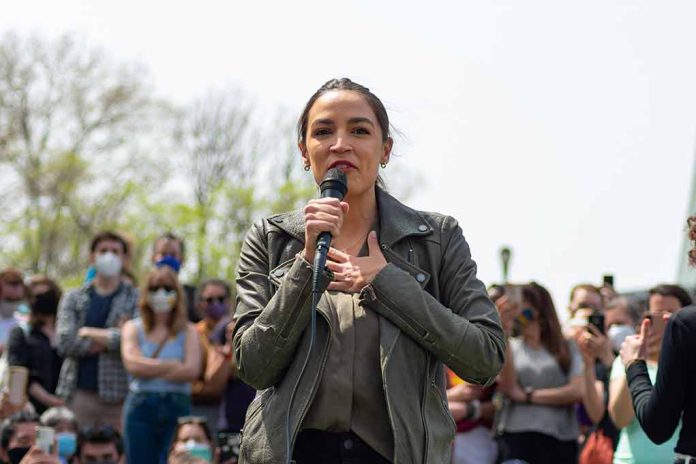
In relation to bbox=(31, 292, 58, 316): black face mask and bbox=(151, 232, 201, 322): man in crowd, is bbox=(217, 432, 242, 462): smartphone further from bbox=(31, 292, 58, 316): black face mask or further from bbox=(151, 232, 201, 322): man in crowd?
bbox=(31, 292, 58, 316): black face mask

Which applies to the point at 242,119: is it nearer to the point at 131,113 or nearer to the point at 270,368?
the point at 131,113

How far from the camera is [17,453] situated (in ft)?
33.0

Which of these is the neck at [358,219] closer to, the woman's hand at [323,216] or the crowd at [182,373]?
the woman's hand at [323,216]

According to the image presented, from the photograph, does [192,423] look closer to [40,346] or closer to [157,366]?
[157,366]

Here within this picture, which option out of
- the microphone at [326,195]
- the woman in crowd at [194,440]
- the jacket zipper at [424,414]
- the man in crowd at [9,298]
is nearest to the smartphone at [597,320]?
the woman in crowd at [194,440]

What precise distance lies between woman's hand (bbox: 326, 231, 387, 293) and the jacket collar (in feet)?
0.42

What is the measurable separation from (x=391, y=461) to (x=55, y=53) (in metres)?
36.1

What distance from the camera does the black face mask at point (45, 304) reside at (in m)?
12.0

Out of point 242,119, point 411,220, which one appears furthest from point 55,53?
point 411,220

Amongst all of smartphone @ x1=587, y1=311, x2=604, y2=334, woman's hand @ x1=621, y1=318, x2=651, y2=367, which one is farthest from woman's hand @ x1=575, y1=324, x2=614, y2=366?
woman's hand @ x1=621, y1=318, x2=651, y2=367

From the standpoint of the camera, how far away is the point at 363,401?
421 cm

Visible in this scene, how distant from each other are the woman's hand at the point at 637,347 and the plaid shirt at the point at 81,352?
236 inches

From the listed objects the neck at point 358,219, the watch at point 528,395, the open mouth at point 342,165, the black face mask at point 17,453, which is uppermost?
the open mouth at point 342,165

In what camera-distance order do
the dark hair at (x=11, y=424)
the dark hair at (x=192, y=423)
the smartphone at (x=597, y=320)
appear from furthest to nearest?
1. the dark hair at (x=192, y=423)
2. the dark hair at (x=11, y=424)
3. the smartphone at (x=597, y=320)
